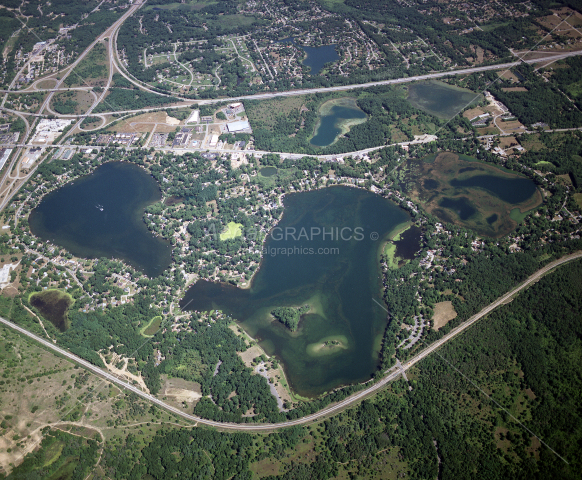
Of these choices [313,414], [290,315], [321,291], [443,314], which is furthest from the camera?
[321,291]

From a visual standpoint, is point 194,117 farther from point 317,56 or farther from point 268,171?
point 317,56

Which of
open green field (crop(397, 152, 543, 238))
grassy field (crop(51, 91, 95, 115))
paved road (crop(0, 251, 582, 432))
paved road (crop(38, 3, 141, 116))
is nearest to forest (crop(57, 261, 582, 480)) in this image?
paved road (crop(0, 251, 582, 432))

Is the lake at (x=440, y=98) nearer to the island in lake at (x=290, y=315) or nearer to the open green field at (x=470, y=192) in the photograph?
the open green field at (x=470, y=192)

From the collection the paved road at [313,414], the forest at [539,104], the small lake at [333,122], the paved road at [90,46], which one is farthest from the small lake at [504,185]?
the paved road at [90,46]

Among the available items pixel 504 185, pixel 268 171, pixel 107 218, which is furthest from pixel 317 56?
pixel 107 218

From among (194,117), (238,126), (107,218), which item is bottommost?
(107,218)

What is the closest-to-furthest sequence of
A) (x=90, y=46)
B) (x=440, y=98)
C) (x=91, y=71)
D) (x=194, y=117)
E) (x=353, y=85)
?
(x=194, y=117)
(x=440, y=98)
(x=353, y=85)
(x=91, y=71)
(x=90, y=46)

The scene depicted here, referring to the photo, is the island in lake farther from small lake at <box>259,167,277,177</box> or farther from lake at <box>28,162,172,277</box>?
small lake at <box>259,167,277,177</box>

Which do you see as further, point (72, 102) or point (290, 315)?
point (72, 102)
